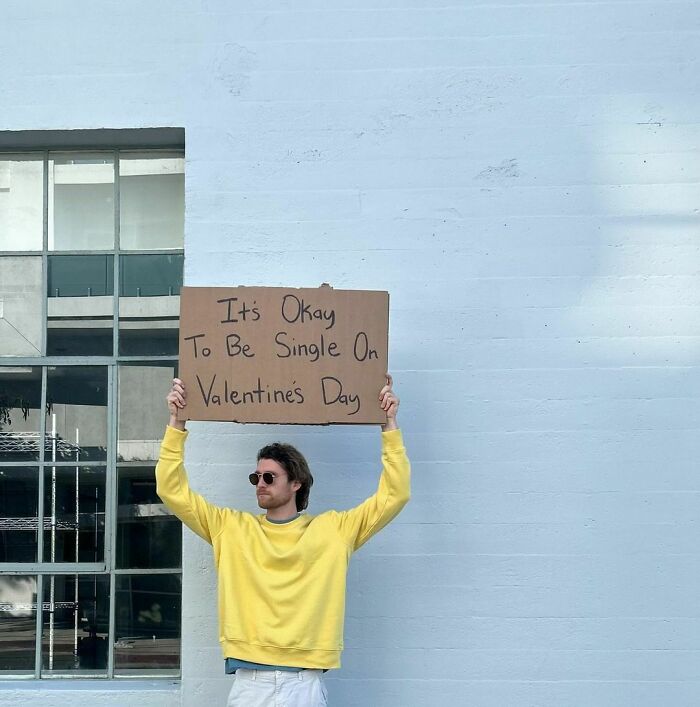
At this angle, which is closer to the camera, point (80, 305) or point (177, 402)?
point (177, 402)

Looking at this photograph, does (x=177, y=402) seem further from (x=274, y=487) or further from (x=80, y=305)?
(x=80, y=305)

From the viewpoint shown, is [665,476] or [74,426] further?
[74,426]

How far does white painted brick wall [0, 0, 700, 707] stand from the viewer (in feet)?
13.8

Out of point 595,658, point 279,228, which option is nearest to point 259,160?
point 279,228

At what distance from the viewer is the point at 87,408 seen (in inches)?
180

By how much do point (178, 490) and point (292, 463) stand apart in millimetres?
443

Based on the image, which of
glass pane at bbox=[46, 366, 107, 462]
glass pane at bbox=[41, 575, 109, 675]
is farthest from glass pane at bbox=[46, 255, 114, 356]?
glass pane at bbox=[41, 575, 109, 675]

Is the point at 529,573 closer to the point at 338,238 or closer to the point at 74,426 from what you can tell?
the point at 338,238

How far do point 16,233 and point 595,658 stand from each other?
329 cm

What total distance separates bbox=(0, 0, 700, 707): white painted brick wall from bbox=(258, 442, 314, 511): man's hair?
444mm

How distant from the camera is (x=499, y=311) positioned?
14.2 feet

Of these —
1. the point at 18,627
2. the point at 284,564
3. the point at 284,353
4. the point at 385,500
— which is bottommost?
the point at 18,627

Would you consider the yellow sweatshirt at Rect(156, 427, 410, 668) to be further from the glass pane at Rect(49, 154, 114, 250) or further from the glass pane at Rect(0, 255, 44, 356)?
the glass pane at Rect(49, 154, 114, 250)

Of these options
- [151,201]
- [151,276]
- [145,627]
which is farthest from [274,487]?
[151,201]
